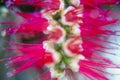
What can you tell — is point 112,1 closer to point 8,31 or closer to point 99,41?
point 99,41

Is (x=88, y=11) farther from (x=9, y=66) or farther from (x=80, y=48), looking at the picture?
(x=9, y=66)

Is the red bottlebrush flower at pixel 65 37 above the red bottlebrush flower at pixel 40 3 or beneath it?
beneath

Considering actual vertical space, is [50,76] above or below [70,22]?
below

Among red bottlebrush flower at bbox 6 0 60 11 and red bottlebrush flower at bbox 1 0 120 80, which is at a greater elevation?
red bottlebrush flower at bbox 6 0 60 11

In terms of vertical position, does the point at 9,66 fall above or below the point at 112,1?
below

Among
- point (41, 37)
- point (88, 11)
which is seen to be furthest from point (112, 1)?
point (41, 37)

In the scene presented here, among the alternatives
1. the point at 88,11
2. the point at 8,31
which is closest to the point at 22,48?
the point at 8,31
